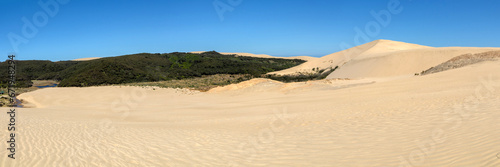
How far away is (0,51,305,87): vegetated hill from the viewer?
35969mm

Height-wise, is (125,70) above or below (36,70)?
below

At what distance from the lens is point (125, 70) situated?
3903 centimetres

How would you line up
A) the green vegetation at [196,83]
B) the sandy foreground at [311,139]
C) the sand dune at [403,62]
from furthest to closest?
the sand dune at [403,62], the green vegetation at [196,83], the sandy foreground at [311,139]

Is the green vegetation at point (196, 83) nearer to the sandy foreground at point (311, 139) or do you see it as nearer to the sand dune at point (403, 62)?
the sand dune at point (403, 62)

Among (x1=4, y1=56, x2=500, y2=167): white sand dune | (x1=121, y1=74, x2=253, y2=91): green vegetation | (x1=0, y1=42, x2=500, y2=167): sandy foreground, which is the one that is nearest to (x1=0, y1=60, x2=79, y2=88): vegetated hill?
(x1=121, y1=74, x2=253, y2=91): green vegetation

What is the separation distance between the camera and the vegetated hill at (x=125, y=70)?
118 ft

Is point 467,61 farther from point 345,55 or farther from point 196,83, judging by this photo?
point 345,55

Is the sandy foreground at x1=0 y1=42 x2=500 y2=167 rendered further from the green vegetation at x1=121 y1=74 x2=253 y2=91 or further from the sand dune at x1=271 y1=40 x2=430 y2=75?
the sand dune at x1=271 y1=40 x2=430 y2=75

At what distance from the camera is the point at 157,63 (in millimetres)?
47938

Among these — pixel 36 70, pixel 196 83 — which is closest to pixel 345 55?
pixel 196 83

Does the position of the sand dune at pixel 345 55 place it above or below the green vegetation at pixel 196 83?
above

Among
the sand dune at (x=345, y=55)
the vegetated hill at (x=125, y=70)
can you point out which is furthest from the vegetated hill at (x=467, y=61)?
the vegetated hill at (x=125, y=70)

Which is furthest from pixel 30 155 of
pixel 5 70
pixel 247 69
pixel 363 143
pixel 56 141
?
pixel 5 70

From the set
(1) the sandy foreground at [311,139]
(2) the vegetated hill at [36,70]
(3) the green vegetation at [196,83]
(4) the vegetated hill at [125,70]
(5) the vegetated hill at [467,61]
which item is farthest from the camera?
(2) the vegetated hill at [36,70]
